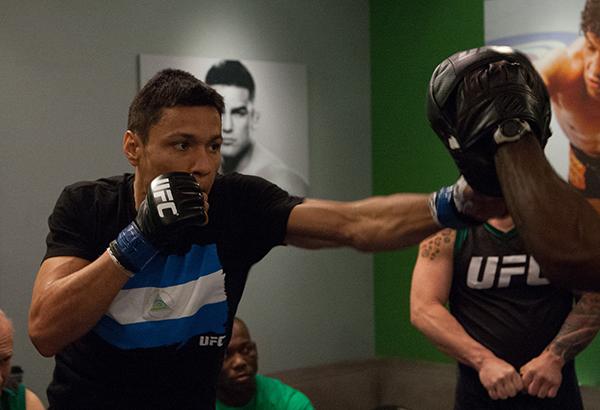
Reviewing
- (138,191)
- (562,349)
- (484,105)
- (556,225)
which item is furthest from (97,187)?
(562,349)

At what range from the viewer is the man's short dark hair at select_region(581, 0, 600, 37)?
194 inches

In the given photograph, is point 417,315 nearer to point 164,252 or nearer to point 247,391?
point 247,391

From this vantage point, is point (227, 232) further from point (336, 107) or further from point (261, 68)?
point (336, 107)

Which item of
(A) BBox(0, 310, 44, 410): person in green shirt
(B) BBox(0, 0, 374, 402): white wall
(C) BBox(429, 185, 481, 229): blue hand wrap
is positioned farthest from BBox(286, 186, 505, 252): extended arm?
(B) BBox(0, 0, 374, 402): white wall

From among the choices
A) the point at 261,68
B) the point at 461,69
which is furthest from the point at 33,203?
the point at 461,69

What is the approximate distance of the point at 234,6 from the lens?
19.3 feet

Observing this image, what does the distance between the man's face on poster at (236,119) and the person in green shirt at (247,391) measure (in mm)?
1664

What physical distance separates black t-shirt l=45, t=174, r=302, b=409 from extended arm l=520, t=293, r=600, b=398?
1.47 metres

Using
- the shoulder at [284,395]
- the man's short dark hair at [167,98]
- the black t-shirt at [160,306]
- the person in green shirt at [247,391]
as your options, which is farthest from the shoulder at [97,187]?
the shoulder at [284,395]

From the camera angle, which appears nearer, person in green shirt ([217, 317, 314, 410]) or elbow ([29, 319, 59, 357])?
elbow ([29, 319, 59, 357])

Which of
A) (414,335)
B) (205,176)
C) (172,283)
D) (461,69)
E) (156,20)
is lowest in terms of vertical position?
(414,335)

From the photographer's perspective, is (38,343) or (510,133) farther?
(38,343)

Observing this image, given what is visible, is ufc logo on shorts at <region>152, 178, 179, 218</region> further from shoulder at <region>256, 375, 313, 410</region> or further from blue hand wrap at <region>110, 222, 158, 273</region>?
Result: shoulder at <region>256, 375, 313, 410</region>

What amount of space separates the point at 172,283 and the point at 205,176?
309 mm
